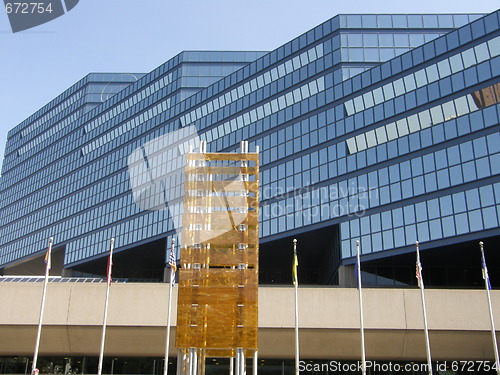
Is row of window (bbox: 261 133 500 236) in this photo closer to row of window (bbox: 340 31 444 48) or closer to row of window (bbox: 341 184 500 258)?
row of window (bbox: 341 184 500 258)

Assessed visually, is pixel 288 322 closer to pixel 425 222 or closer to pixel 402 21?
pixel 425 222

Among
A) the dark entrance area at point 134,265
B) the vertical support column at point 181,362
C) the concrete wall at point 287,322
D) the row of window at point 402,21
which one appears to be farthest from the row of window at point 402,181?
the vertical support column at point 181,362

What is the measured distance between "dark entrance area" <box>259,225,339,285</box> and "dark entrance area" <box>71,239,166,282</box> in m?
17.6

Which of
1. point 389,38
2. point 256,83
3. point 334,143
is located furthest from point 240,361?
point 256,83

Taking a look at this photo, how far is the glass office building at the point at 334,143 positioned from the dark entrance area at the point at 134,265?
0.53 m

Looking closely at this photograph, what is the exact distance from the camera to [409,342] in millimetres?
51531

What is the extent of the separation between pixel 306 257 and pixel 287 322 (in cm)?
3388

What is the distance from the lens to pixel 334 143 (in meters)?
73.3

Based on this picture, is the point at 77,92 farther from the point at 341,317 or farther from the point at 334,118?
the point at 341,317

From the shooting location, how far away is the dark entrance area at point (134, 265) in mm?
99050

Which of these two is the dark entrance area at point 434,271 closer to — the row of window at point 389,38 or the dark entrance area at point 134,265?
the row of window at point 389,38

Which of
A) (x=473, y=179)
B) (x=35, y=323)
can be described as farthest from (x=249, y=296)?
(x=473, y=179)

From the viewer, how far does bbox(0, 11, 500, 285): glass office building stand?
6247cm

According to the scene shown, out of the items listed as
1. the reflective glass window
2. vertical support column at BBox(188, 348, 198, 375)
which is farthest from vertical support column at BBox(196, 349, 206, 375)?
the reflective glass window
